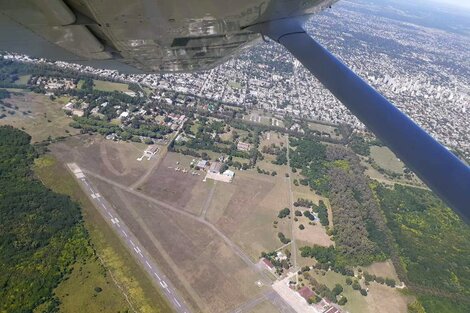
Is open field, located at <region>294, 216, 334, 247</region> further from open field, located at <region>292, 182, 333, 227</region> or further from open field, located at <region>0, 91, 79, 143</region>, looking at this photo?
open field, located at <region>0, 91, 79, 143</region>

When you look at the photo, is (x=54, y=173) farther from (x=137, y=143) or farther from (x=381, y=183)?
(x=381, y=183)

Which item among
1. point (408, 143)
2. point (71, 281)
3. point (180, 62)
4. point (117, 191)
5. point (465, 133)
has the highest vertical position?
point (180, 62)

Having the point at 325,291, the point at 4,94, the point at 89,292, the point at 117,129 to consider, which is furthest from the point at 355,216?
the point at 4,94

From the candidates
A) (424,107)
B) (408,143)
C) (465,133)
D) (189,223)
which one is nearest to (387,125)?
(408,143)

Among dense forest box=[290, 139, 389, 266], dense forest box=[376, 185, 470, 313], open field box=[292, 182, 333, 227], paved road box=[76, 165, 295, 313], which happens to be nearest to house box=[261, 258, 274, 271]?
paved road box=[76, 165, 295, 313]

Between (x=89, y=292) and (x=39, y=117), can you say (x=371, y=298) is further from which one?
(x=39, y=117)

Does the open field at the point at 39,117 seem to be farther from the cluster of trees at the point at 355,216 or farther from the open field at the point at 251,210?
the cluster of trees at the point at 355,216

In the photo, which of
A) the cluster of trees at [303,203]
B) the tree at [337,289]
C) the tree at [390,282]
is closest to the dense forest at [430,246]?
the tree at [390,282]
